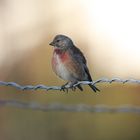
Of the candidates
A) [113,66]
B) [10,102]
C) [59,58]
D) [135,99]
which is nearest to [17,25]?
[113,66]

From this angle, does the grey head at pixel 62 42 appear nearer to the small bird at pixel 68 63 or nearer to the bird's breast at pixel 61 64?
the small bird at pixel 68 63

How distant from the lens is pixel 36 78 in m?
15.0

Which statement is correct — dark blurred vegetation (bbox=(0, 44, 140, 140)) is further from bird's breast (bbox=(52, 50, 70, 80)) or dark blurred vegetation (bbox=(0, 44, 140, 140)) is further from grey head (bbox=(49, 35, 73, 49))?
bird's breast (bbox=(52, 50, 70, 80))

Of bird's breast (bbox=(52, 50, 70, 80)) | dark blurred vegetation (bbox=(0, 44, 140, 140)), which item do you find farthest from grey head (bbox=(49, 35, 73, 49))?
dark blurred vegetation (bbox=(0, 44, 140, 140))

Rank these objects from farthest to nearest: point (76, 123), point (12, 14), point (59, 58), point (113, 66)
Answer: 1. point (12, 14)
2. point (113, 66)
3. point (76, 123)
4. point (59, 58)

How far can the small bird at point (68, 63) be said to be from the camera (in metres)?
7.64

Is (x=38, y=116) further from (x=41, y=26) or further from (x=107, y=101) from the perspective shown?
(x=41, y=26)

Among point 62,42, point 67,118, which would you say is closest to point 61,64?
point 62,42

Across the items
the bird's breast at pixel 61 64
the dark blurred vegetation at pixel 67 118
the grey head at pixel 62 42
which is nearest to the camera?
the bird's breast at pixel 61 64

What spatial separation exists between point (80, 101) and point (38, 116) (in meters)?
0.66

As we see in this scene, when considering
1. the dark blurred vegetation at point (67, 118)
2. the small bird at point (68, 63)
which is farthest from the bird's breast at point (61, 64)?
the dark blurred vegetation at point (67, 118)

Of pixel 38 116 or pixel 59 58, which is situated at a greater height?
pixel 59 58

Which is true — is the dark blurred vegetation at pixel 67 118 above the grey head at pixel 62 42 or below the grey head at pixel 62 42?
below

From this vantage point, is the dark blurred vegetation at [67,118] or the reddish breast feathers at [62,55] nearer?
the reddish breast feathers at [62,55]
